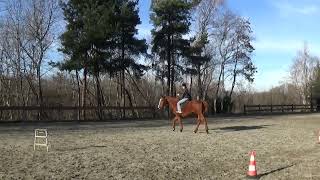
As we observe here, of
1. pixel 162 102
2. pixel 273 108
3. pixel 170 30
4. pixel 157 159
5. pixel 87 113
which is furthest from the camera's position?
pixel 273 108

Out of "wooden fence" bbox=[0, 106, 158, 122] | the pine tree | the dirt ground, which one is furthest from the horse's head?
the pine tree

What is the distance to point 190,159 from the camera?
1455 centimetres

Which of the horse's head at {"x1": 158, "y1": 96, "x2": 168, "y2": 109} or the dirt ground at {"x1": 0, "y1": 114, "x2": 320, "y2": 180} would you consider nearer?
the dirt ground at {"x1": 0, "y1": 114, "x2": 320, "y2": 180}

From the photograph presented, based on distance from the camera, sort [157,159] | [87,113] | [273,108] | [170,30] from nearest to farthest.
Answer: [157,159] → [87,113] → [170,30] → [273,108]

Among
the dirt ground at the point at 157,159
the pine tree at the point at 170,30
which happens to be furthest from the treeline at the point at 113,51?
the dirt ground at the point at 157,159

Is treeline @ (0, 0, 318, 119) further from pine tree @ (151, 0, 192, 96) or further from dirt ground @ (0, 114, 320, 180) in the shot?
dirt ground @ (0, 114, 320, 180)

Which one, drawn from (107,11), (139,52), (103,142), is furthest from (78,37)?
(103,142)

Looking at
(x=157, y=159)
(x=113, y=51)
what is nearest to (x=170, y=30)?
(x=113, y=51)

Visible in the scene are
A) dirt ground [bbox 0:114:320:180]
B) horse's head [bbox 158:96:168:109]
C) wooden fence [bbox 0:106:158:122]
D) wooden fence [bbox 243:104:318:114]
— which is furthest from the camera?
wooden fence [bbox 243:104:318:114]

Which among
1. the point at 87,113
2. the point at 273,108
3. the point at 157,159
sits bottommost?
the point at 157,159

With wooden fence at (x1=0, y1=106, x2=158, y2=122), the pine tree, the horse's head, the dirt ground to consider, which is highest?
the pine tree

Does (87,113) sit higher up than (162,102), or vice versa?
(162,102)

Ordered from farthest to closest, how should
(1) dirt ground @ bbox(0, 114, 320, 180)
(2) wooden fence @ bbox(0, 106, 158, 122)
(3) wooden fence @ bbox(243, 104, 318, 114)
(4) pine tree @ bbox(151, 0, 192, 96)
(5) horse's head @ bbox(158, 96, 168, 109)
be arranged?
(3) wooden fence @ bbox(243, 104, 318, 114), (4) pine tree @ bbox(151, 0, 192, 96), (2) wooden fence @ bbox(0, 106, 158, 122), (5) horse's head @ bbox(158, 96, 168, 109), (1) dirt ground @ bbox(0, 114, 320, 180)

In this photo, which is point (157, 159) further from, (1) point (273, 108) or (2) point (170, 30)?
(1) point (273, 108)
